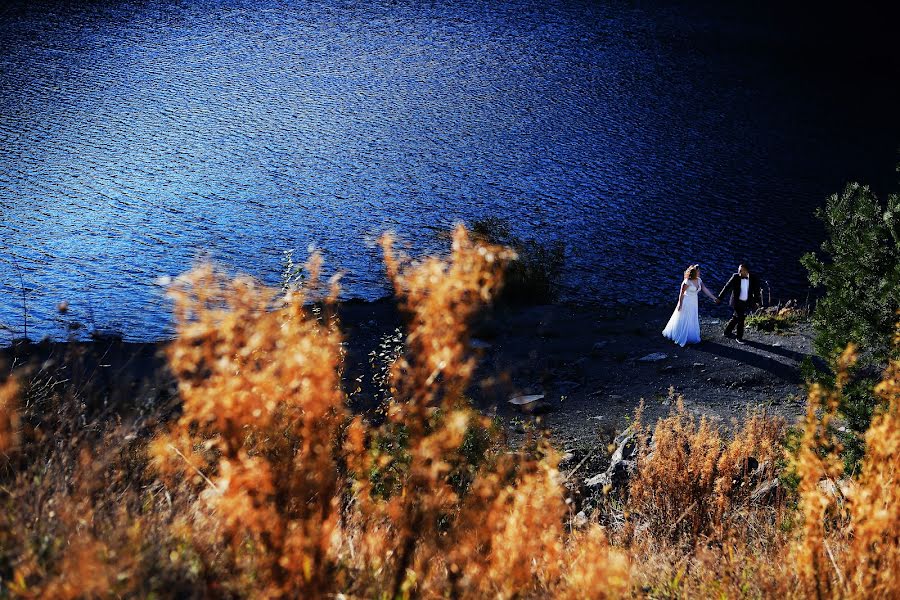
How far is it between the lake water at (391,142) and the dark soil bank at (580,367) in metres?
2.45

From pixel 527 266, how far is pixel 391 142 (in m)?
10.1

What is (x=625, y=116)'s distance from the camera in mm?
30953

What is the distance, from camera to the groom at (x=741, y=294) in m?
13.3

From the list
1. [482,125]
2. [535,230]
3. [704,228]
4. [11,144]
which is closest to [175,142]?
[11,144]

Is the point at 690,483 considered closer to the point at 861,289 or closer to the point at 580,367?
the point at 861,289

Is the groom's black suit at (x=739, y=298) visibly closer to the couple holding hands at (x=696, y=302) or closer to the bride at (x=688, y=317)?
the couple holding hands at (x=696, y=302)

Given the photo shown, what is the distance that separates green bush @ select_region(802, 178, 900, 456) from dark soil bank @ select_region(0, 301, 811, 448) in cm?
265

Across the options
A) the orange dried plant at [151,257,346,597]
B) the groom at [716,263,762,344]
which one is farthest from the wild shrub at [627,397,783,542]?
the groom at [716,263,762,344]

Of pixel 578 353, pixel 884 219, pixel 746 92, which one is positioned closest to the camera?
pixel 884 219

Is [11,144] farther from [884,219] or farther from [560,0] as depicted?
[560,0]

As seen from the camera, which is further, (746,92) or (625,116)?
(746,92)

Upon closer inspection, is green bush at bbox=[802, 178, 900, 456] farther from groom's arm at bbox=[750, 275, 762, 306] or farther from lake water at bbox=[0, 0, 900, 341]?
lake water at bbox=[0, 0, 900, 341]

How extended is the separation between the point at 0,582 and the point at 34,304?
14.1m

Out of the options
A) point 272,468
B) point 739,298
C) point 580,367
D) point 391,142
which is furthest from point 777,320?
point 391,142
